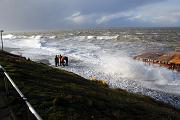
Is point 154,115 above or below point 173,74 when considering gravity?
above

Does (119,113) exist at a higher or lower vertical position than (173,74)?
higher

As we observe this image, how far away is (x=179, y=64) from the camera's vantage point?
4356 centimetres

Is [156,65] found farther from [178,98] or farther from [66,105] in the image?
[66,105]

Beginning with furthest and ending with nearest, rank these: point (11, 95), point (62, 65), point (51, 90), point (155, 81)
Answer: point (62, 65) → point (155, 81) → point (51, 90) → point (11, 95)

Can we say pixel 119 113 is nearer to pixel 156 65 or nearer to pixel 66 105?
pixel 66 105

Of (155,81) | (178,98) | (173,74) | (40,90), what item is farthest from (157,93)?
(40,90)

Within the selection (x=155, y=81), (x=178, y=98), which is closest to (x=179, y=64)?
(x=155, y=81)

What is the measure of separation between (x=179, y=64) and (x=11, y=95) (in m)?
37.7

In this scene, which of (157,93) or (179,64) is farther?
(179,64)

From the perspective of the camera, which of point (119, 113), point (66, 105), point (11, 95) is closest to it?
point (11, 95)

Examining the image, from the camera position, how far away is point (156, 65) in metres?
47.3

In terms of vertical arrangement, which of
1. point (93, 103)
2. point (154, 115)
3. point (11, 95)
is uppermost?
point (11, 95)

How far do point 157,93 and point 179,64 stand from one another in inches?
A: 760

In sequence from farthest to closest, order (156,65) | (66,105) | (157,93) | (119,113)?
(156,65)
(157,93)
(119,113)
(66,105)
